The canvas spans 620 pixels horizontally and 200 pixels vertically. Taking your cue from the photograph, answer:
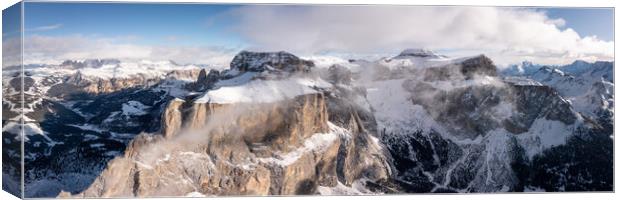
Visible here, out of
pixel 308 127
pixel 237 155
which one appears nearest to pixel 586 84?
pixel 308 127

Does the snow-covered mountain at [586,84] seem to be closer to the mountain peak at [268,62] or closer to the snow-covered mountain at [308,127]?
the snow-covered mountain at [308,127]

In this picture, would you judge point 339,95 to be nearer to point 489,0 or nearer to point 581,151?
point 489,0

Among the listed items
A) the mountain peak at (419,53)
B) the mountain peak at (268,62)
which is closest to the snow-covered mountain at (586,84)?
the mountain peak at (419,53)

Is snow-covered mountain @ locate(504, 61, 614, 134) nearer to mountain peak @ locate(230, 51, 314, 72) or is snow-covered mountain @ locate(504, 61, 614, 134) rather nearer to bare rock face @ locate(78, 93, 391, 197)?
bare rock face @ locate(78, 93, 391, 197)

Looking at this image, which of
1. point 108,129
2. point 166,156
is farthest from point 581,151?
point 108,129

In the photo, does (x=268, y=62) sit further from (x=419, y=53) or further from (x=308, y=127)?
(x=419, y=53)
